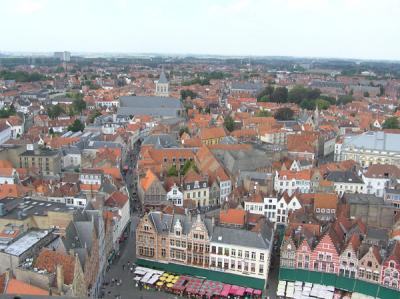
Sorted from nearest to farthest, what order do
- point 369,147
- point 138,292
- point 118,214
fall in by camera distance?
point 138,292, point 118,214, point 369,147

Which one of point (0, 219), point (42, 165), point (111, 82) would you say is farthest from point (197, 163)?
point (111, 82)

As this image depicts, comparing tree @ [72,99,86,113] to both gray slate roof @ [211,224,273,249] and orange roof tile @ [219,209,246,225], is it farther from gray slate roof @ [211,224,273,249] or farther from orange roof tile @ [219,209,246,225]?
gray slate roof @ [211,224,273,249]

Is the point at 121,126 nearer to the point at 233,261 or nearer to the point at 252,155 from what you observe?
the point at 252,155

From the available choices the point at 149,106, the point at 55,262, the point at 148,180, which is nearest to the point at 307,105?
the point at 149,106

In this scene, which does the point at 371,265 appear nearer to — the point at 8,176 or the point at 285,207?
the point at 285,207

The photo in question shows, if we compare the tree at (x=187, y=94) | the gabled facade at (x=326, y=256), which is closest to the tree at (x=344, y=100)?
the tree at (x=187, y=94)

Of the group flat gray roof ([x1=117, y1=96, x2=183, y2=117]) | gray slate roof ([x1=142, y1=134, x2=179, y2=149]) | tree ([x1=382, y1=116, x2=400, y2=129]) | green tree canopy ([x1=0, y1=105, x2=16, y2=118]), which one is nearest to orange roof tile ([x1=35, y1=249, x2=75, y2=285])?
gray slate roof ([x1=142, y1=134, x2=179, y2=149])
